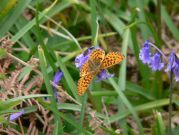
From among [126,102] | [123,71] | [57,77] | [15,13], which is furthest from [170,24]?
[57,77]

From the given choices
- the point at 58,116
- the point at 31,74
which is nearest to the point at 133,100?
the point at 31,74

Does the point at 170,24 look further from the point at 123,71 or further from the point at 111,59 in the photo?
the point at 111,59

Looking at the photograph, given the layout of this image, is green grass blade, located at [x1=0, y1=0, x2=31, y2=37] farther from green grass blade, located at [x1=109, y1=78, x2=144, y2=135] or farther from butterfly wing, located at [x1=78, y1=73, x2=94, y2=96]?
butterfly wing, located at [x1=78, y1=73, x2=94, y2=96]

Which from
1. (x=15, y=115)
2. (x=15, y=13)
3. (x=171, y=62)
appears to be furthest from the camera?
(x=15, y=13)

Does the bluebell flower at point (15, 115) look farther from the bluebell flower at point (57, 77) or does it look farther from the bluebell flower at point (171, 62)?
the bluebell flower at point (171, 62)

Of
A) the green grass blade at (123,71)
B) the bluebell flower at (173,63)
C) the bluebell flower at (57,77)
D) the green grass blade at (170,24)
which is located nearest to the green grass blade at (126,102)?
the green grass blade at (123,71)

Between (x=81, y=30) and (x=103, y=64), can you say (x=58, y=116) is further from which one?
(x=81, y=30)
